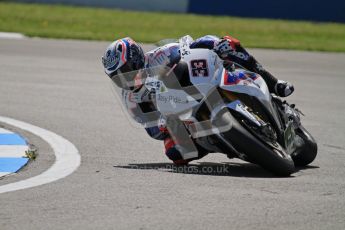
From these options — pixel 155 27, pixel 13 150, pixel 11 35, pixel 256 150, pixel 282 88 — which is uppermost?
pixel 282 88

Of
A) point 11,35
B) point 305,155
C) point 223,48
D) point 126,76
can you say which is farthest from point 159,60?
point 11,35

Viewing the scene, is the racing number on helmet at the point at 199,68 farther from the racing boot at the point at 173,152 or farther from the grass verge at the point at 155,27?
the grass verge at the point at 155,27

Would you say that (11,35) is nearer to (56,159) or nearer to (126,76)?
(56,159)

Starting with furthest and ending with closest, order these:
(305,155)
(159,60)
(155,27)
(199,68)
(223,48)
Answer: (155,27)
(305,155)
(223,48)
(159,60)
(199,68)

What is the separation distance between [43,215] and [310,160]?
10.4 ft

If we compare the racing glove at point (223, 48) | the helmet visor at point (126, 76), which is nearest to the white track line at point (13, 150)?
the helmet visor at point (126, 76)

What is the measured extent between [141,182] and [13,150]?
6.77ft

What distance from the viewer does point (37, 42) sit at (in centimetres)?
1866

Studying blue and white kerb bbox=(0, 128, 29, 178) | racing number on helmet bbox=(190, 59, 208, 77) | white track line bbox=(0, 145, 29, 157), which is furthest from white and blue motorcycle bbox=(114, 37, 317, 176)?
white track line bbox=(0, 145, 29, 157)

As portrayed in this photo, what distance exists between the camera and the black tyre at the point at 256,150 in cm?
688

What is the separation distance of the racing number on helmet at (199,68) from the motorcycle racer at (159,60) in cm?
20

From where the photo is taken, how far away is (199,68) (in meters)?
7.19

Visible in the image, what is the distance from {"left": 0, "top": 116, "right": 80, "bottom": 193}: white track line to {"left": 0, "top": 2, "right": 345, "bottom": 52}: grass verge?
410 inches

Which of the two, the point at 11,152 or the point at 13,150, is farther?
the point at 13,150
